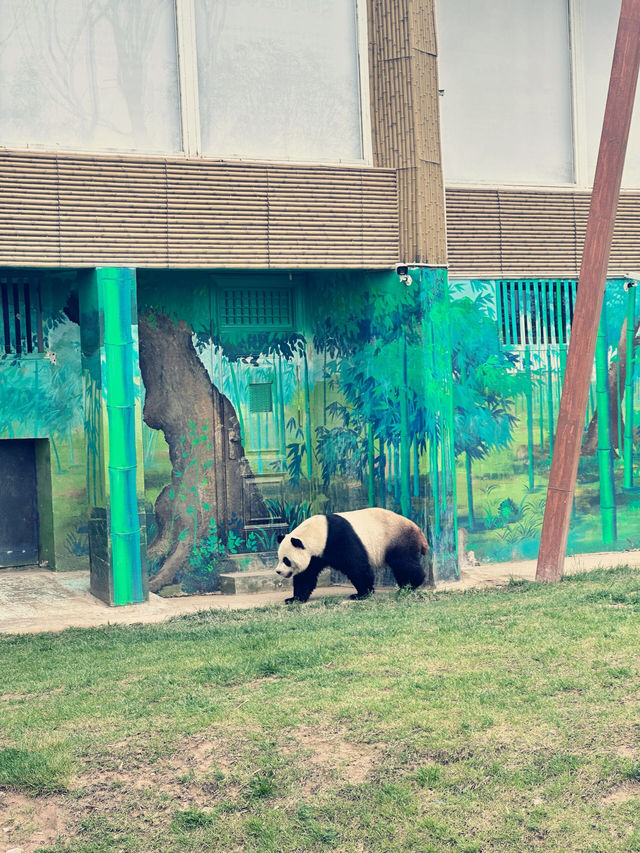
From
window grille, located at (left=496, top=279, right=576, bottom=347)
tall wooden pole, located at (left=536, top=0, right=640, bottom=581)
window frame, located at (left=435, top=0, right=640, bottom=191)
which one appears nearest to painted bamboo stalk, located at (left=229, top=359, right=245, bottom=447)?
window grille, located at (left=496, top=279, right=576, bottom=347)

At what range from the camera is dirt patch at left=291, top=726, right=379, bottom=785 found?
578 centimetres

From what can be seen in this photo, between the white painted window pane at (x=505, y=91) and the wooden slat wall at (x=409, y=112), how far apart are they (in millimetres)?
664

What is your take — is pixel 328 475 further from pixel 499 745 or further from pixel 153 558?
pixel 499 745

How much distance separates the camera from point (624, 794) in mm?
5371

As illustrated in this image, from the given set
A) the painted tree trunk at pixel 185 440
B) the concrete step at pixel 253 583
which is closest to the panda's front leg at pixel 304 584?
the concrete step at pixel 253 583

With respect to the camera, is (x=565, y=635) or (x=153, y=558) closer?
(x=565, y=635)

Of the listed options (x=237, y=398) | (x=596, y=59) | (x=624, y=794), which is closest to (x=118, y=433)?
(x=237, y=398)

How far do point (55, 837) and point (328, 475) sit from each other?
810 cm

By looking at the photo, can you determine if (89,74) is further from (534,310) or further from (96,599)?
(534,310)

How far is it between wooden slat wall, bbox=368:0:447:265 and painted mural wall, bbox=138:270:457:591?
0.55 metres

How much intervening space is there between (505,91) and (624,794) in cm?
980

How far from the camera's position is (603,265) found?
35.7ft

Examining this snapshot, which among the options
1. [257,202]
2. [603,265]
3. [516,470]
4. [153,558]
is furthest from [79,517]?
[603,265]

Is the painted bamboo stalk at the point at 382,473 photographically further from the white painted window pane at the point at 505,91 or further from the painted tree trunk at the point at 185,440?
the white painted window pane at the point at 505,91
